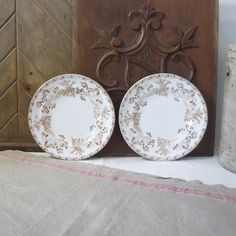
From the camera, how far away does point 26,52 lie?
3.22 feet

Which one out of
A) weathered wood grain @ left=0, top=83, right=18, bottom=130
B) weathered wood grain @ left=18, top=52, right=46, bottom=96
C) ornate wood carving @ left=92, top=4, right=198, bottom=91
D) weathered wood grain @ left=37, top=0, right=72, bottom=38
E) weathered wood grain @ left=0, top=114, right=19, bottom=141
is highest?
weathered wood grain @ left=37, top=0, right=72, bottom=38

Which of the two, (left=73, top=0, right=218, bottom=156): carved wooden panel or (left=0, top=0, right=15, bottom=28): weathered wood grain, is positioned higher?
(left=0, top=0, right=15, bottom=28): weathered wood grain

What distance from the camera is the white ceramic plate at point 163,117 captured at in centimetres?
94

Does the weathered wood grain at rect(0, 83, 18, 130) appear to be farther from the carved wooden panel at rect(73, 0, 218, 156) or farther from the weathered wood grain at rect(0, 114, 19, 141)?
the carved wooden panel at rect(73, 0, 218, 156)

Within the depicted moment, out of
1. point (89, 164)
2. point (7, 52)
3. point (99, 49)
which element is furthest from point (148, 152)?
point (7, 52)

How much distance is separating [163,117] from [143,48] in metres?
0.19

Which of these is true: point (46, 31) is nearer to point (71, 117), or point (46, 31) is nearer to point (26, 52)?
point (26, 52)

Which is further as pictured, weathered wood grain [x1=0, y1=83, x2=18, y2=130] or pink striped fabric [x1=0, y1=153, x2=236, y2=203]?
weathered wood grain [x1=0, y1=83, x2=18, y2=130]

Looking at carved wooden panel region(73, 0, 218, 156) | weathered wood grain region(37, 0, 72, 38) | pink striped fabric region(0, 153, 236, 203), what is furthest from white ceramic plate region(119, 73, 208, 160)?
weathered wood grain region(37, 0, 72, 38)

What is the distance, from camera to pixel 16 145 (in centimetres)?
100

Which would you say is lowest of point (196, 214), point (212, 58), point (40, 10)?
point (196, 214)

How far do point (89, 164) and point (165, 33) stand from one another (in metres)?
0.40

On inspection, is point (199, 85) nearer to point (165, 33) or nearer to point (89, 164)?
point (165, 33)

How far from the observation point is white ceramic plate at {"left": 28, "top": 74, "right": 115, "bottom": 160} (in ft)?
3.06
